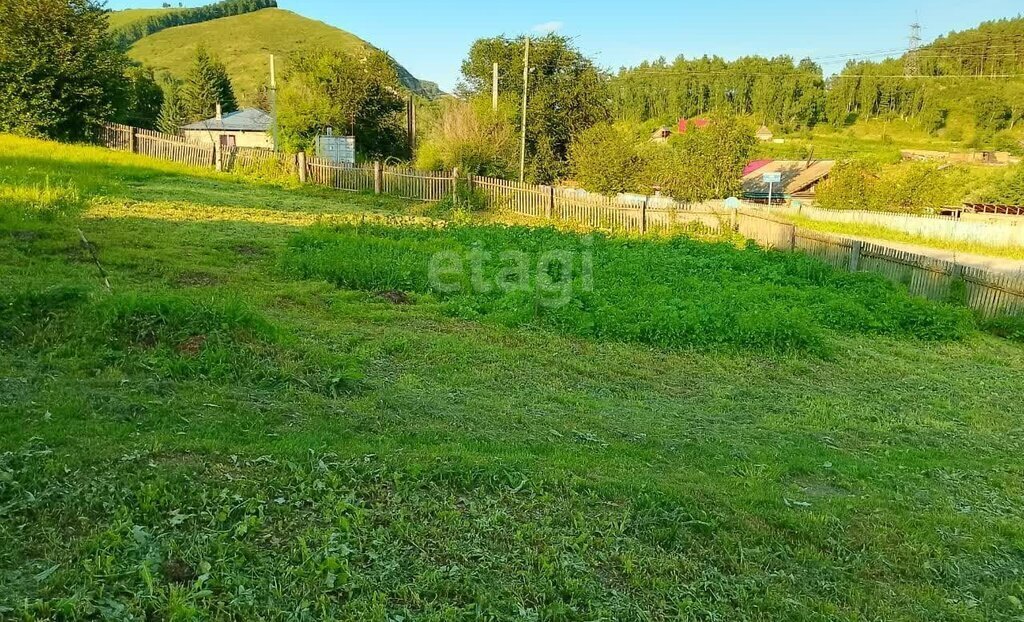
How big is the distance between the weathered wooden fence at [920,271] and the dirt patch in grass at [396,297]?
8.89 meters

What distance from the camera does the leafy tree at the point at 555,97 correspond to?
32.7 meters

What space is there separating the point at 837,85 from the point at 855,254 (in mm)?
95674

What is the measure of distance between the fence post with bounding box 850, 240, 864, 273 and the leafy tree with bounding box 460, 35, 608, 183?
2034cm

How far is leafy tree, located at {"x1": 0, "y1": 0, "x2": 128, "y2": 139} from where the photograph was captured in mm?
21875

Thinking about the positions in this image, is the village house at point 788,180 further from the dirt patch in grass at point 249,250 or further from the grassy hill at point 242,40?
the grassy hill at point 242,40

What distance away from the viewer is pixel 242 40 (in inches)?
4338

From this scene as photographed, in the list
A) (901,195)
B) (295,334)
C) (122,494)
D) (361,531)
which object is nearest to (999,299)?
(295,334)

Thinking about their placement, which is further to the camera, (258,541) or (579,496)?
(579,496)

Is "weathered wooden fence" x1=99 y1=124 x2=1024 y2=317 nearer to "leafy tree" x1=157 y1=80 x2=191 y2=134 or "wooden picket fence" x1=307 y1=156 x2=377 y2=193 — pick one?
"wooden picket fence" x1=307 y1=156 x2=377 y2=193

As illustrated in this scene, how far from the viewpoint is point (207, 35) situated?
364 feet

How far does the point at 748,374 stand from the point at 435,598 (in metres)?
5.14

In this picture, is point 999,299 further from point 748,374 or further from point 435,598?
point 435,598

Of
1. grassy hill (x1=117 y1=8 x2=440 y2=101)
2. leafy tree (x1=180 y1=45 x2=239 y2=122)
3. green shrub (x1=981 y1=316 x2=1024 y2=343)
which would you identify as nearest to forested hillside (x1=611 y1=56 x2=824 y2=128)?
grassy hill (x1=117 y1=8 x2=440 y2=101)

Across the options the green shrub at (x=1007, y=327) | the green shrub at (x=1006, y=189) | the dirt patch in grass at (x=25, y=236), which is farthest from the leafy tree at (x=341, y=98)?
the green shrub at (x=1006, y=189)
